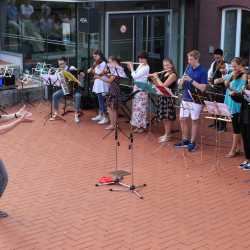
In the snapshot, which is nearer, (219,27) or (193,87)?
(193,87)

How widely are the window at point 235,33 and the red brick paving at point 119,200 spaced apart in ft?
9.45

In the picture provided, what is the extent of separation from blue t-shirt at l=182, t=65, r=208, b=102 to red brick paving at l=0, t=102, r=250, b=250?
1.02m

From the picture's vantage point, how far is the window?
39.5 feet

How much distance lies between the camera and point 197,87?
29.9 feet

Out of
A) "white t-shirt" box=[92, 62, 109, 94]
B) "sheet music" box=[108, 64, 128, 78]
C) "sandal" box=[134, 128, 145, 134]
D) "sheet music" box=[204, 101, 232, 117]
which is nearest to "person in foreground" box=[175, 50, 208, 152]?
"sheet music" box=[204, 101, 232, 117]

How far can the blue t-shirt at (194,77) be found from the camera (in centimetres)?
923

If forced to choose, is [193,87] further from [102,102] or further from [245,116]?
[102,102]

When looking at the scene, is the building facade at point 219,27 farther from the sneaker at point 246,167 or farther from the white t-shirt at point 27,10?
the white t-shirt at point 27,10

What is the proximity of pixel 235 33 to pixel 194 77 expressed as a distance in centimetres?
365

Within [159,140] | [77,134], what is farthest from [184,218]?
[77,134]

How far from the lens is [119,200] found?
23.9ft

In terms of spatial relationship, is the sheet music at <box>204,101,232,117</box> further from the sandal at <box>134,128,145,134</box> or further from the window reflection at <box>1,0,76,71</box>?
the window reflection at <box>1,0,76,71</box>

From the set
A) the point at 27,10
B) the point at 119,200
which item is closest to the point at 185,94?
the point at 119,200

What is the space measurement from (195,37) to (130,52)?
5.53 ft
